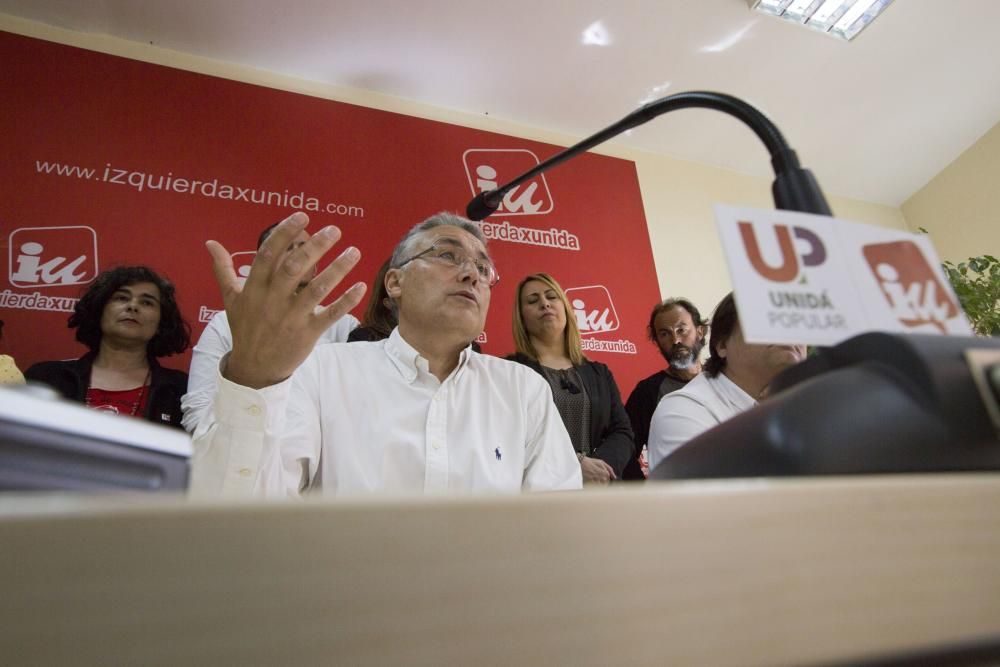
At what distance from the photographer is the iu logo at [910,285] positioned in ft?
1.08

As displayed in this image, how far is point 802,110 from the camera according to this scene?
3326 mm

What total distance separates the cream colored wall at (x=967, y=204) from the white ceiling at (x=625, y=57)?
28 centimetres

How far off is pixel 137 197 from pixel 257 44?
0.98 metres

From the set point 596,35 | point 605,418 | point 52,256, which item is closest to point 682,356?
point 605,418

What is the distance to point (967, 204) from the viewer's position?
3947 millimetres

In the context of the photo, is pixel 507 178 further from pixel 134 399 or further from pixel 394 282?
pixel 134 399

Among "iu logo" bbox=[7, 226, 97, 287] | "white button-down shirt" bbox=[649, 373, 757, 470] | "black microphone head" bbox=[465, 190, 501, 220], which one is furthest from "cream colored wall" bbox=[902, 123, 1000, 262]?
"iu logo" bbox=[7, 226, 97, 287]

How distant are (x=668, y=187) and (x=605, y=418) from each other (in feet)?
7.37

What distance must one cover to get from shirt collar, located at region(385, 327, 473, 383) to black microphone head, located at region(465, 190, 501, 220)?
321 mm

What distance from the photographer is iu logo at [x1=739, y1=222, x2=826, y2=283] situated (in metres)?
0.32

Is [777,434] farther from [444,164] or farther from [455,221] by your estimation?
[444,164]

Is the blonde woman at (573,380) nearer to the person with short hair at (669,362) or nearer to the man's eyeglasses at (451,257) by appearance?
the person with short hair at (669,362)

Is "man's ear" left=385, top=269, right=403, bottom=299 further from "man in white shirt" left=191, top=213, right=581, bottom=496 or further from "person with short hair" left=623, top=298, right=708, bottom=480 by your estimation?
"person with short hair" left=623, top=298, right=708, bottom=480

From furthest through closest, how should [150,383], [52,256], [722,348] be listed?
1. [52,256]
2. [150,383]
3. [722,348]
